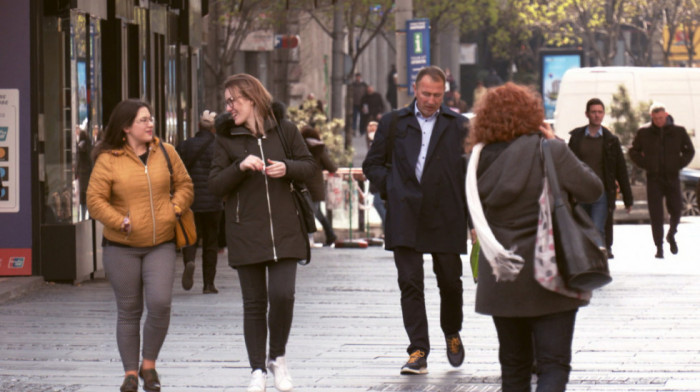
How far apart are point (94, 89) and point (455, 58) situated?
159 ft

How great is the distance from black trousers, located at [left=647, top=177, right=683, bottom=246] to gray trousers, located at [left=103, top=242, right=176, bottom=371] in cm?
1072

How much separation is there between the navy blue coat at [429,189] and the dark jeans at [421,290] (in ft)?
0.26

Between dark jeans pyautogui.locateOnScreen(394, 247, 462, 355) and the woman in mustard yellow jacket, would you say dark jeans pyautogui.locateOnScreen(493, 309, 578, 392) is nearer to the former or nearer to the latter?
the woman in mustard yellow jacket

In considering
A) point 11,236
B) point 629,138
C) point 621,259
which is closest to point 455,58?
point 629,138

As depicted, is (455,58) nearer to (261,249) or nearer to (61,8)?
(61,8)

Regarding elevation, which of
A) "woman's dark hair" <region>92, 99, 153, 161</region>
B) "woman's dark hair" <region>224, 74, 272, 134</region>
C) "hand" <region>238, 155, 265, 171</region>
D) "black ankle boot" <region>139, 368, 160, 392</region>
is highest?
"woman's dark hair" <region>224, 74, 272, 134</region>

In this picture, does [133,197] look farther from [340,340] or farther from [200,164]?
[200,164]

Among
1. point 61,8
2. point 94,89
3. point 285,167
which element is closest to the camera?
point 285,167

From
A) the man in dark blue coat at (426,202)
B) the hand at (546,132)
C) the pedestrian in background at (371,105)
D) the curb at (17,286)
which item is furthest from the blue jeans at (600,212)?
the pedestrian in background at (371,105)

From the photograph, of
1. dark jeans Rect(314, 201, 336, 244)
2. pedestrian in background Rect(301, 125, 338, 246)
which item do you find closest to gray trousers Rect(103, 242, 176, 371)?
pedestrian in background Rect(301, 125, 338, 246)

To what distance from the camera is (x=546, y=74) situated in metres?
52.6

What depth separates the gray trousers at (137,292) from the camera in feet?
27.6

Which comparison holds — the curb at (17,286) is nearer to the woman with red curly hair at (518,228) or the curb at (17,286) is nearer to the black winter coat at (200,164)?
the black winter coat at (200,164)

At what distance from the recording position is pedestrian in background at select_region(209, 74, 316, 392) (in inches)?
324
